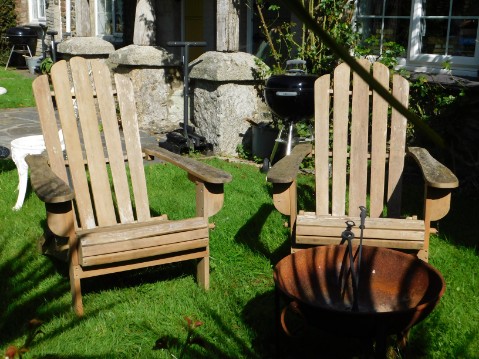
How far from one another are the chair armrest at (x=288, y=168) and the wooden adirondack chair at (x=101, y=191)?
0.24m

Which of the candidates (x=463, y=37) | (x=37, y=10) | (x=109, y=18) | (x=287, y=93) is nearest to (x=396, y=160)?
(x=287, y=93)

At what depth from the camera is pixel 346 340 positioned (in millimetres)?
2756

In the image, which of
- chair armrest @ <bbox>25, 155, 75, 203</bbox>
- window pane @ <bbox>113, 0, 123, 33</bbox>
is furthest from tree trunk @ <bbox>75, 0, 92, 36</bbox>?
chair armrest @ <bbox>25, 155, 75, 203</bbox>

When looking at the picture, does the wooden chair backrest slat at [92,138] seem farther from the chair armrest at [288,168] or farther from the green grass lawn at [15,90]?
the green grass lawn at [15,90]

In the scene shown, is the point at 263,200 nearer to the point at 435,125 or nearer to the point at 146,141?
the point at 435,125

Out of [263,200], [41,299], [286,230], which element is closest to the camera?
[41,299]

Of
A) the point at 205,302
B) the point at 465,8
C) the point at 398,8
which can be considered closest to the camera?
the point at 205,302

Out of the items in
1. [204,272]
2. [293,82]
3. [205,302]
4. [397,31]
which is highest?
[397,31]

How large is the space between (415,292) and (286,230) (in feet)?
5.64

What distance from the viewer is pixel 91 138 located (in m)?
3.56

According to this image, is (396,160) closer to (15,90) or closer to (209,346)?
(209,346)

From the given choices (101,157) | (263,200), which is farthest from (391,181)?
(101,157)

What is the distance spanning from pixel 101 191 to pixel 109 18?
894 centimetres

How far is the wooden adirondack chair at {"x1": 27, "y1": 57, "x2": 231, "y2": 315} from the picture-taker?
2.86 meters
